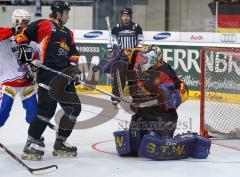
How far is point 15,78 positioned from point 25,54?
502mm

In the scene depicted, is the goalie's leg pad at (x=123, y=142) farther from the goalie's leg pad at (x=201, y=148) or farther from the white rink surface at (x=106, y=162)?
the goalie's leg pad at (x=201, y=148)

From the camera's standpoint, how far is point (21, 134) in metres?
7.27

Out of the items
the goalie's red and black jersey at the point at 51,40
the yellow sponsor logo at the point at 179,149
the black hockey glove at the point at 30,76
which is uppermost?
the goalie's red and black jersey at the point at 51,40

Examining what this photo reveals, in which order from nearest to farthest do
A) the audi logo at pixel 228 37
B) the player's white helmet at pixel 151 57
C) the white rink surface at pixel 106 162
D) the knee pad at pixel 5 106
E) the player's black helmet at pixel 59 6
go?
the white rink surface at pixel 106 162 < the player's black helmet at pixel 59 6 < the player's white helmet at pixel 151 57 < the knee pad at pixel 5 106 < the audi logo at pixel 228 37

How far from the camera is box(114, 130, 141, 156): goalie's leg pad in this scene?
5.88 metres

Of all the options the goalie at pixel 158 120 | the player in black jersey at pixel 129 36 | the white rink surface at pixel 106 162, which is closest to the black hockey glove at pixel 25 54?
the white rink surface at pixel 106 162

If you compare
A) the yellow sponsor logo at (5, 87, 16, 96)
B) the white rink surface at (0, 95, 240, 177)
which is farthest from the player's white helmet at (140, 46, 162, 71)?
the yellow sponsor logo at (5, 87, 16, 96)

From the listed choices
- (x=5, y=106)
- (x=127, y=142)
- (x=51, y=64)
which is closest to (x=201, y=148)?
(x=127, y=142)

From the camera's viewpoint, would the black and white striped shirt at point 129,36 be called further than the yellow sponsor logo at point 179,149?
Yes

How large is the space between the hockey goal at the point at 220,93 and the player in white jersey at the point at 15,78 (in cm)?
194

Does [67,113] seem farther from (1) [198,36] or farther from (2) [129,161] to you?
(1) [198,36]

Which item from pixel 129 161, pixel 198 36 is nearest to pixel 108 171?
pixel 129 161

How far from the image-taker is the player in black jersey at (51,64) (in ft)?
18.9

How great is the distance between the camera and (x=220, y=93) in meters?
7.76
